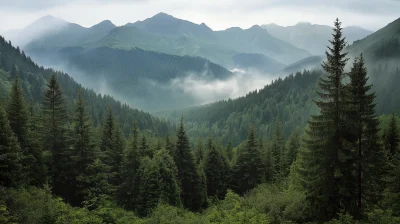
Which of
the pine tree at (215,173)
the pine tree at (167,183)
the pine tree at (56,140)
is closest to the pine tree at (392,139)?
the pine tree at (215,173)

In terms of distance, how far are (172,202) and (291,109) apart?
162595 mm

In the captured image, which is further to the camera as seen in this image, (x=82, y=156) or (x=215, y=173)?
(x=215, y=173)

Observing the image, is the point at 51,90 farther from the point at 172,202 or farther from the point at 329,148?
the point at 329,148

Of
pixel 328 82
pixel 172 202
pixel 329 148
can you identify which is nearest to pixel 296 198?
pixel 329 148

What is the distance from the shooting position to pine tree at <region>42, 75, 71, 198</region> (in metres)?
38.1

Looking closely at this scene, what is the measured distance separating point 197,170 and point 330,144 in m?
29.8

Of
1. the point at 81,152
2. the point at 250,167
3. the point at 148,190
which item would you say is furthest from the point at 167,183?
the point at 250,167

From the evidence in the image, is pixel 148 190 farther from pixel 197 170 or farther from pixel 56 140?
pixel 56 140

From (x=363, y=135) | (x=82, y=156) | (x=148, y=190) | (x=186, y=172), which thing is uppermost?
(x=363, y=135)

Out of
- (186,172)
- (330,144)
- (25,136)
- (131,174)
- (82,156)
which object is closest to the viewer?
(330,144)

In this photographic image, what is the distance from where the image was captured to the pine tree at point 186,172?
1955 inches

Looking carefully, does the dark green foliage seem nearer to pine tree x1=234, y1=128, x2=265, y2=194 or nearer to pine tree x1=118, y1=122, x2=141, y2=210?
pine tree x1=118, y1=122, x2=141, y2=210

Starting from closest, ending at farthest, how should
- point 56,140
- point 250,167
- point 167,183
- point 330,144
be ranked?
1. point 330,144
2. point 56,140
3. point 167,183
4. point 250,167

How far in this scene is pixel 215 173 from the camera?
5700 centimetres
